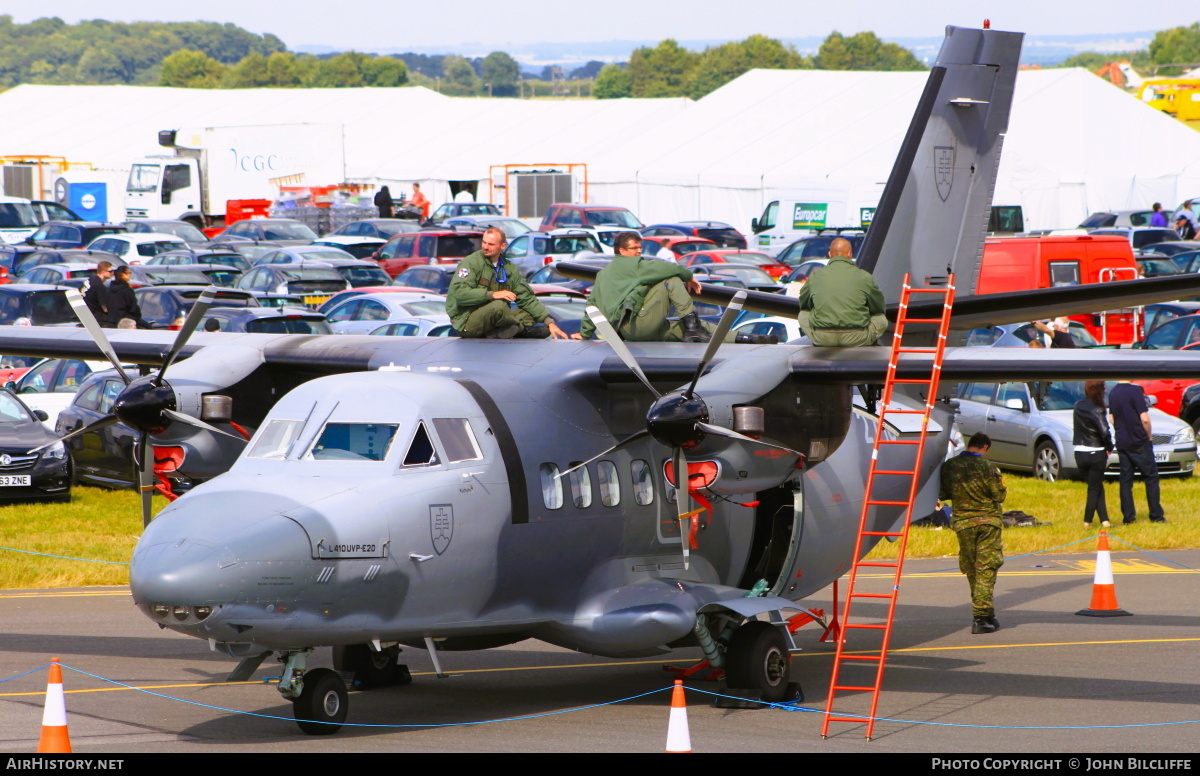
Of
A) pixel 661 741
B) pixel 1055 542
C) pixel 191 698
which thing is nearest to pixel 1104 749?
pixel 661 741

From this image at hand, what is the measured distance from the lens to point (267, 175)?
56906 mm

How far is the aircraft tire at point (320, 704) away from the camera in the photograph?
34.1 feet

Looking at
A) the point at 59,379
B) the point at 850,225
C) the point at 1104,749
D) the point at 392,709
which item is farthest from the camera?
the point at 850,225

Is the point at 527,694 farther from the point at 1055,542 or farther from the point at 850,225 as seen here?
the point at 850,225

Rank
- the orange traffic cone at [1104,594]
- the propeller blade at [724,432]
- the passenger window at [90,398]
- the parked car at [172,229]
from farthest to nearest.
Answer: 1. the parked car at [172,229]
2. the passenger window at [90,398]
3. the orange traffic cone at [1104,594]
4. the propeller blade at [724,432]

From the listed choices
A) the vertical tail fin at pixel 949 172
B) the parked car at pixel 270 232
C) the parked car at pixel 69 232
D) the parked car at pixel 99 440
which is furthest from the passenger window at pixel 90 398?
the parked car at pixel 69 232

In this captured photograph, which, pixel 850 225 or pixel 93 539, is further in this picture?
pixel 850 225

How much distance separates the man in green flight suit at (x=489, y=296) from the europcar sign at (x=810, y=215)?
35.9m

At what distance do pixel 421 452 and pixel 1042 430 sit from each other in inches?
590

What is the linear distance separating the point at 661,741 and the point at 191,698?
13.3 ft

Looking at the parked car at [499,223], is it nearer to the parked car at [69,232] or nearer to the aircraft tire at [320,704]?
the parked car at [69,232]

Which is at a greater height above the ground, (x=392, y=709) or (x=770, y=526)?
(x=770, y=526)

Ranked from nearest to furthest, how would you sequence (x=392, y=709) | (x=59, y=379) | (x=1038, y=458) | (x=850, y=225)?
(x=392, y=709) < (x=1038, y=458) < (x=59, y=379) < (x=850, y=225)

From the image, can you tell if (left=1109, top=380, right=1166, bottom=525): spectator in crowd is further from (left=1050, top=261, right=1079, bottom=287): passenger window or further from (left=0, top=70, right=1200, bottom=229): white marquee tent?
(left=0, top=70, right=1200, bottom=229): white marquee tent
